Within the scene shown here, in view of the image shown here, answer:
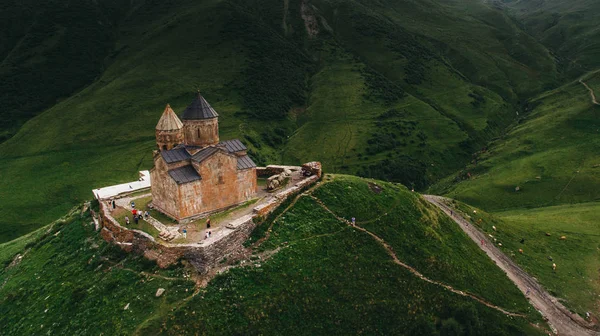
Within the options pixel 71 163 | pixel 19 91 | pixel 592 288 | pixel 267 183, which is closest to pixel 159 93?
pixel 71 163

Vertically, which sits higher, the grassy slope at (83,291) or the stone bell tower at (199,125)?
the stone bell tower at (199,125)

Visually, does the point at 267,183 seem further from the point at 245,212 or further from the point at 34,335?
the point at 34,335

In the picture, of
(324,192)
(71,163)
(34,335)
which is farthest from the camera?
(71,163)

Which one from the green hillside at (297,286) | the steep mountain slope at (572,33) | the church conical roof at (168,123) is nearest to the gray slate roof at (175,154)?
the church conical roof at (168,123)

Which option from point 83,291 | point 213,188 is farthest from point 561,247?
point 83,291

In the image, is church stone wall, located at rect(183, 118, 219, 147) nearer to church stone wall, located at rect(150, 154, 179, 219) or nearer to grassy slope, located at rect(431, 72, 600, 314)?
church stone wall, located at rect(150, 154, 179, 219)

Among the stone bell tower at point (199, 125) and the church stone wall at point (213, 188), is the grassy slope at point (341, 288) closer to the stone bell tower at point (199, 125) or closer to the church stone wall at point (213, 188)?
the church stone wall at point (213, 188)
